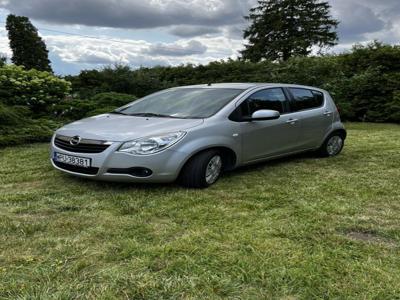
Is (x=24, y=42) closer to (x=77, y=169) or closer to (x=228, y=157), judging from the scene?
(x=77, y=169)

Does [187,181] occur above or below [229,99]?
below

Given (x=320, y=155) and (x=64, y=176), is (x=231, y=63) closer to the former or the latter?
(x=320, y=155)

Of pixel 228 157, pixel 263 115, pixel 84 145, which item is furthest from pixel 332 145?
pixel 84 145

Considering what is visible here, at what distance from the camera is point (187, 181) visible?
16.8 ft

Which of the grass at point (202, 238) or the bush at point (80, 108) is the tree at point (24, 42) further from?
the grass at point (202, 238)

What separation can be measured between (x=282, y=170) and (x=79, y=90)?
30.5 feet

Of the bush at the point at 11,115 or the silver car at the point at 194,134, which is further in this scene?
the bush at the point at 11,115

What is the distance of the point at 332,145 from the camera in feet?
24.7

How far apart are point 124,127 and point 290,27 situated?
3321 cm

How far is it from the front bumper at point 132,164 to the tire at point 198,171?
124 millimetres

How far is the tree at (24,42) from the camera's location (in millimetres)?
25641

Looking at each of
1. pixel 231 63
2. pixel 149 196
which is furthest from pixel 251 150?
pixel 231 63

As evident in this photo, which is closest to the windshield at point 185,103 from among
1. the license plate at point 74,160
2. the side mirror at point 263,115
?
the side mirror at point 263,115

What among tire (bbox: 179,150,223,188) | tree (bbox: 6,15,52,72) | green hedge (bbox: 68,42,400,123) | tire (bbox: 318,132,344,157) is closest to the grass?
tire (bbox: 179,150,223,188)
